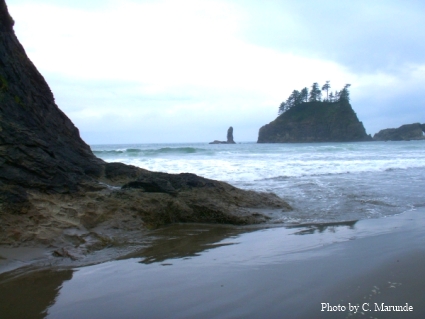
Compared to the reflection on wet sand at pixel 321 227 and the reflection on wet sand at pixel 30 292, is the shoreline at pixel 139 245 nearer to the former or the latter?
the reflection on wet sand at pixel 321 227

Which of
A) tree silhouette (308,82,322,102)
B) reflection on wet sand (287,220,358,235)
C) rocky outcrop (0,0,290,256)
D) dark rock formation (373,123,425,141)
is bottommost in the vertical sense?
reflection on wet sand (287,220,358,235)

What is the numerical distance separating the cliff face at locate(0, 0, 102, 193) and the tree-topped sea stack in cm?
8036

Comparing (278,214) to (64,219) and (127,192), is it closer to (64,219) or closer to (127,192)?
(127,192)

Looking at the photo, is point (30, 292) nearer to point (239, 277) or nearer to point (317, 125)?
point (239, 277)

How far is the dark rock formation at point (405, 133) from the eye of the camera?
84.1 m

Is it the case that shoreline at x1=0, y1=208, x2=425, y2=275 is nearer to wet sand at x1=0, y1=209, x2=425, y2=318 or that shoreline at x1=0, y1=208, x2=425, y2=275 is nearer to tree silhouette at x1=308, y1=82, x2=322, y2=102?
wet sand at x1=0, y1=209, x2=425, y2=318

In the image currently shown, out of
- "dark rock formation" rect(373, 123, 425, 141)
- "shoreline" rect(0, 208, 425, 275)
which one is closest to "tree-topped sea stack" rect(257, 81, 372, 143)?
"dark rock formation" rect(373, 123, 425, 141)

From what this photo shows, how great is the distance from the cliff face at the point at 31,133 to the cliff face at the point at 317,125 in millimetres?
80291

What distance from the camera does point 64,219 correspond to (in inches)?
177

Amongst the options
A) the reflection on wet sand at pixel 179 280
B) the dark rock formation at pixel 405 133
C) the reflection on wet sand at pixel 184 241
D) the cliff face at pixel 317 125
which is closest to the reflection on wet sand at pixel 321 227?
the reflection on wet sand at pixel 179 280

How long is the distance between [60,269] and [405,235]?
13.7 ft

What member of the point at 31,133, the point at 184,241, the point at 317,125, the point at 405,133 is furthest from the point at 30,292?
the point at 405,133

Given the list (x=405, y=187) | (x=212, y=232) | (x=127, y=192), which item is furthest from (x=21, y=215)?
(x=405, y=187)

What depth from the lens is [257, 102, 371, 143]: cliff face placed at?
267 ft
